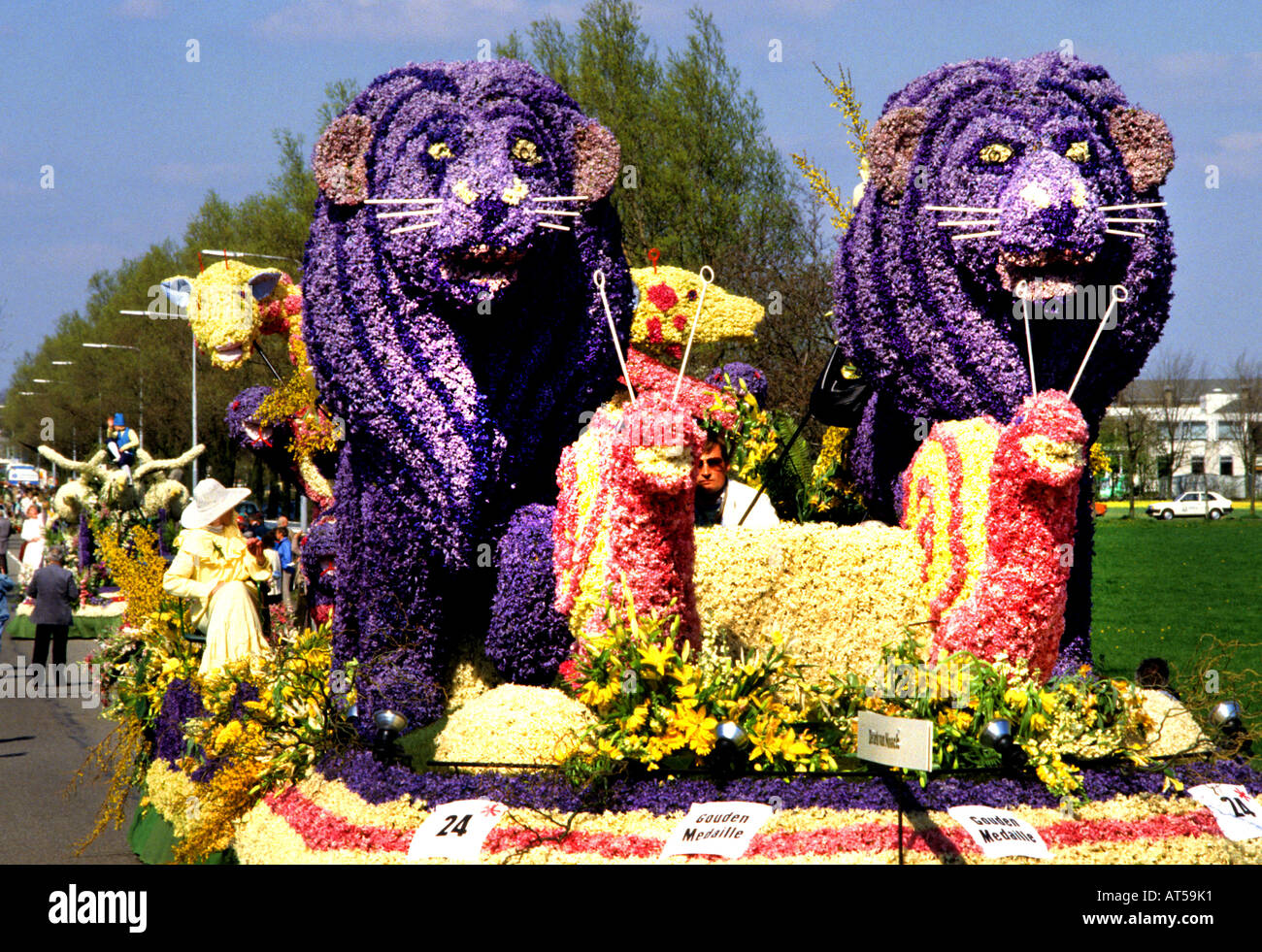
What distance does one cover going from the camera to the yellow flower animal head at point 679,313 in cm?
1018

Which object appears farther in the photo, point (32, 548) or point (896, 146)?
point (32, 548)

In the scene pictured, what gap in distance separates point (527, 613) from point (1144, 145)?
4.51 m

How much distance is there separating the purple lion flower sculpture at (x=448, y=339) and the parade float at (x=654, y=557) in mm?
20

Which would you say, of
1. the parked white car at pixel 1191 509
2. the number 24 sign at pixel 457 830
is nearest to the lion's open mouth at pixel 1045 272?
the number 24 sign at pixel 457 830

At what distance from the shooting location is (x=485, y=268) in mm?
6711

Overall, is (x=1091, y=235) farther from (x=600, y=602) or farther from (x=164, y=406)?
(x=164, y=406)

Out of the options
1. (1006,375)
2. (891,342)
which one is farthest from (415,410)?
(1006,375)

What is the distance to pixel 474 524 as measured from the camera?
22.9 feet

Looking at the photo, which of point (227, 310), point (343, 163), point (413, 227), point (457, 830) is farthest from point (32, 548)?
point (457, 830)

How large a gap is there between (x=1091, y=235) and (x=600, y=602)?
3447 mm

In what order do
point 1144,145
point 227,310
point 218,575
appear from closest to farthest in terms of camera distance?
point 1144,145, point 218,575, point 227,310

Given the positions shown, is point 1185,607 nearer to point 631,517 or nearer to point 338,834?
point 631,517

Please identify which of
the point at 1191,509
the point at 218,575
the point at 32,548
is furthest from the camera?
the point at 1191,509

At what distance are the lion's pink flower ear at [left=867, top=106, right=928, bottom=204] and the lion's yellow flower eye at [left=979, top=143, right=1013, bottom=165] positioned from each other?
18.4 inches
